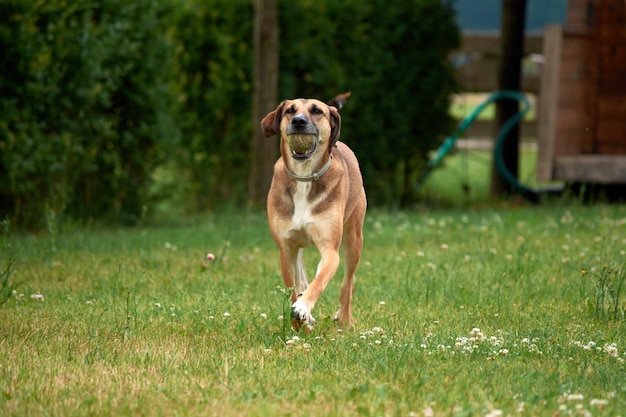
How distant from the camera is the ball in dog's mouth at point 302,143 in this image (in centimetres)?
583

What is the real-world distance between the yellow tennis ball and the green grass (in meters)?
0.95

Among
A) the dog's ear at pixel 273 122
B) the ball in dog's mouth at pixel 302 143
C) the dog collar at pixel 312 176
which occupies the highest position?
the dog's ear at pixel 273 122

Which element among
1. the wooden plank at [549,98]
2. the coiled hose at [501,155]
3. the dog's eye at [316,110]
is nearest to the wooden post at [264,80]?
the coiled hose at [501,155]

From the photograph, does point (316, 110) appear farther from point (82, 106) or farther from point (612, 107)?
point (612, 107)

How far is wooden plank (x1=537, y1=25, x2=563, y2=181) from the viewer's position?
13.4 m

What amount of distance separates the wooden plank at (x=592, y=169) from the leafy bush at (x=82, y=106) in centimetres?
533

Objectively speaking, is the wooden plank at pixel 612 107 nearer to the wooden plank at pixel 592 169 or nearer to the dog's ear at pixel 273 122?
the wooden plank at pixel 592 169

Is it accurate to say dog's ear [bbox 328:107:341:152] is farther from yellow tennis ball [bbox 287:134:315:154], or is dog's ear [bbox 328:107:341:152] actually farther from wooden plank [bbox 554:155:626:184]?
wooden plank [bbox 554:155:626:184]

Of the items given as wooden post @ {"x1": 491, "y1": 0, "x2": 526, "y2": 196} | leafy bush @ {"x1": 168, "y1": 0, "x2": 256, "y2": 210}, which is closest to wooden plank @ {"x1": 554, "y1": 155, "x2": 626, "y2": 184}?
wooden post @ {"x1": 491, "y1": 0, "x2": 526, "y2": 196}

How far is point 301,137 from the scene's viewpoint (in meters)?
5.82

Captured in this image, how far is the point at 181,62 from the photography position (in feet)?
43.2

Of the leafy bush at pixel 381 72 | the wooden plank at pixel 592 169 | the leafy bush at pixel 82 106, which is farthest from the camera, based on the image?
the wooden plank at pixel 592 169

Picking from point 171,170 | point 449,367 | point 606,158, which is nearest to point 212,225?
point 171,170

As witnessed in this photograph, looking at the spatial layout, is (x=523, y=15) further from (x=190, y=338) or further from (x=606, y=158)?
(x=190, y=338)
